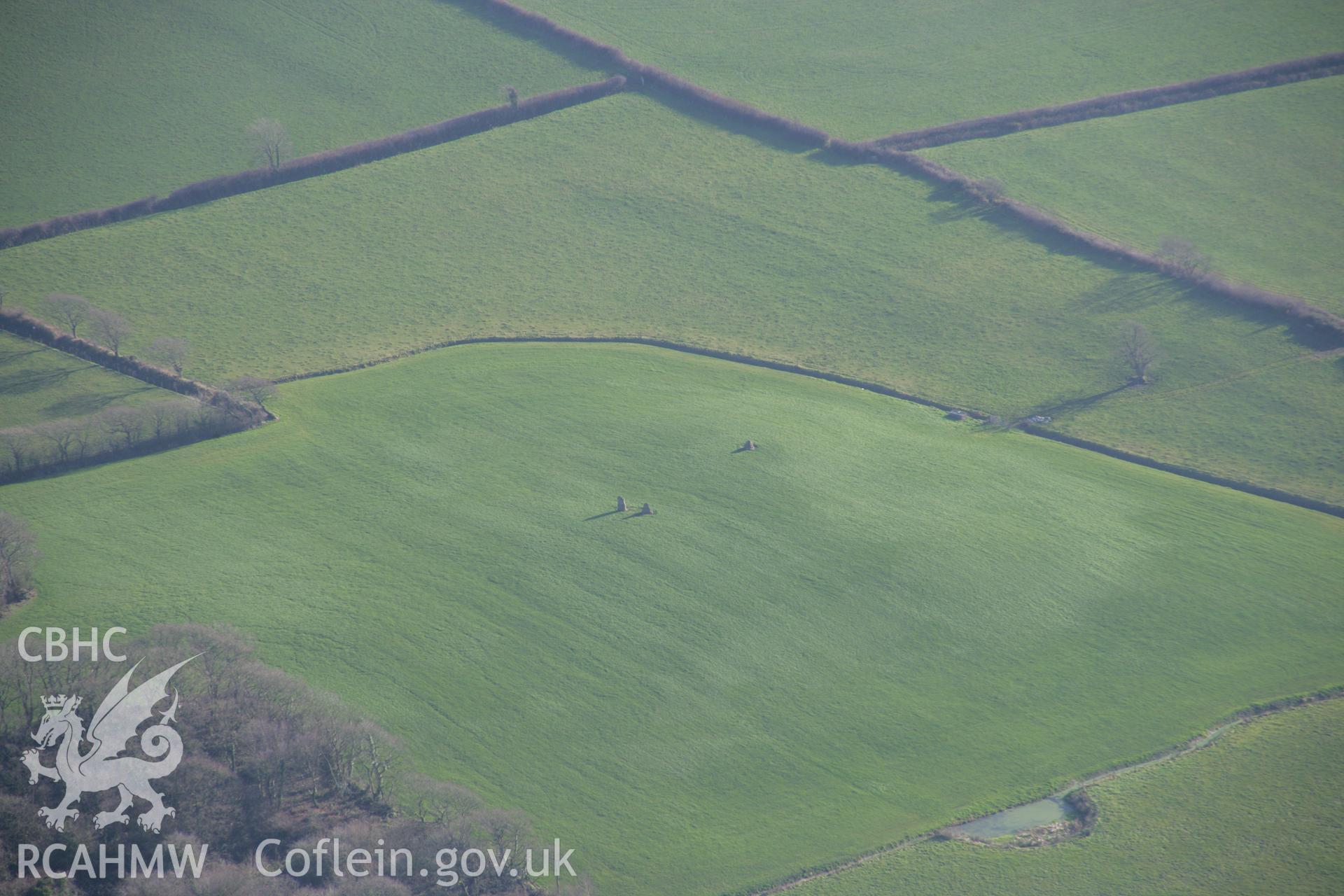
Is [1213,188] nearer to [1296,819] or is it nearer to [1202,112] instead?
[1202,112]

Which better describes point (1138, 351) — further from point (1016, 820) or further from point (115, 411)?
point (115, 411)

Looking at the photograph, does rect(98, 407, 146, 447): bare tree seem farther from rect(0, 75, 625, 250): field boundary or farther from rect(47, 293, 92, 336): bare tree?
rect(0, 75, 625, 250): field boundary

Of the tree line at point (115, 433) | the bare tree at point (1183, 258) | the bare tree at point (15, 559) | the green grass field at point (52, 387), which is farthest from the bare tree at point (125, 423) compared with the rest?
the bare tree at point (1183, 258)

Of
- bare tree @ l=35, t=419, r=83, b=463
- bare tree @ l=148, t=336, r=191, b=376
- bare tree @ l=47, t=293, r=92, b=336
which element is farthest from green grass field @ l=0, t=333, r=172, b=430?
bare tree @ l=35, t=419, r=83, b=463

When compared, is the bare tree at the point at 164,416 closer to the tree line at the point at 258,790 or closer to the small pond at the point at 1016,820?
the tree line at the point at 258,790

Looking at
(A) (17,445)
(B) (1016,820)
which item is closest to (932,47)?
(B) (1016,820)

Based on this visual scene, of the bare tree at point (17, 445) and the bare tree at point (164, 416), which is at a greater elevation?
the bare tree at point (164, 416)
